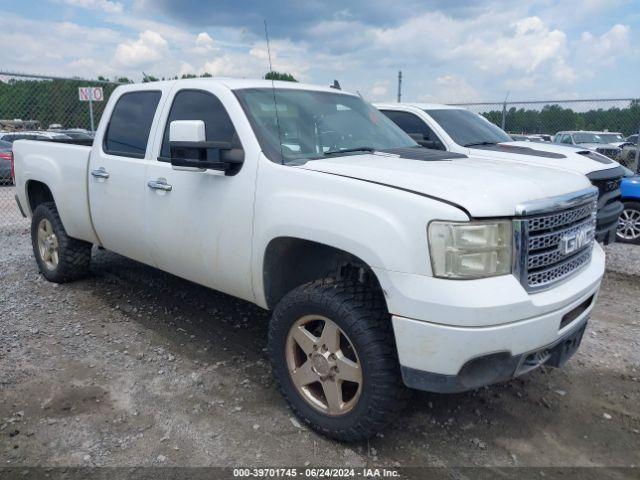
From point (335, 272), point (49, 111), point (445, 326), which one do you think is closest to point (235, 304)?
point (335, 272)

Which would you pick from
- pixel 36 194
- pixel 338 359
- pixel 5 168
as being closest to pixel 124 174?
pixel 36 194

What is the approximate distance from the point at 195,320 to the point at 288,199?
7.20 feet

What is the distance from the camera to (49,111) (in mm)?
10547

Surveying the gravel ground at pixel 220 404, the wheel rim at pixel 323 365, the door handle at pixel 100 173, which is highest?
the door handle at pixel 100 173

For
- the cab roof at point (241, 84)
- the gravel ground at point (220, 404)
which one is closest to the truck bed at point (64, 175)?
the gravel ground at point (220, 404)

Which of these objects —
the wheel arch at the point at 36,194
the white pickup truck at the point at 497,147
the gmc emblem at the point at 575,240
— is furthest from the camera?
the white pickup truck at the point at 497,147

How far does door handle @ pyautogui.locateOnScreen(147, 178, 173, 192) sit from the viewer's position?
150 inches

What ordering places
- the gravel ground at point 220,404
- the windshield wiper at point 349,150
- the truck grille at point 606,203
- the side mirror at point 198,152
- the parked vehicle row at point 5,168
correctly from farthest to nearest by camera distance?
the parked vehicle row at point 5,168, the truck grille at point 606,203, the windshield wiper at point 349,150, the side mirror at point 198,152, the gravel ground at point 220,404

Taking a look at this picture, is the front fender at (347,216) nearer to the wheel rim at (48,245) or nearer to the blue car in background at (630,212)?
the wheel rim at (48,245)

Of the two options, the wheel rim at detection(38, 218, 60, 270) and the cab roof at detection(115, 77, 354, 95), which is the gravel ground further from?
the cab roof at detection(115, 77, 354, 95)

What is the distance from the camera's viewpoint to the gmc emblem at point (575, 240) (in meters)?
2.80

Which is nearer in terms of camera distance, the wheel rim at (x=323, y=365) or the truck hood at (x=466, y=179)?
the truck hood at (x=466, y=179)

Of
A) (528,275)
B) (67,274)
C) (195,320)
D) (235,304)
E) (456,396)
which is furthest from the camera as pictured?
(67,274)

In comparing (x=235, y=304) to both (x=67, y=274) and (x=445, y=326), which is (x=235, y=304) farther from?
(x=445, y=326)
